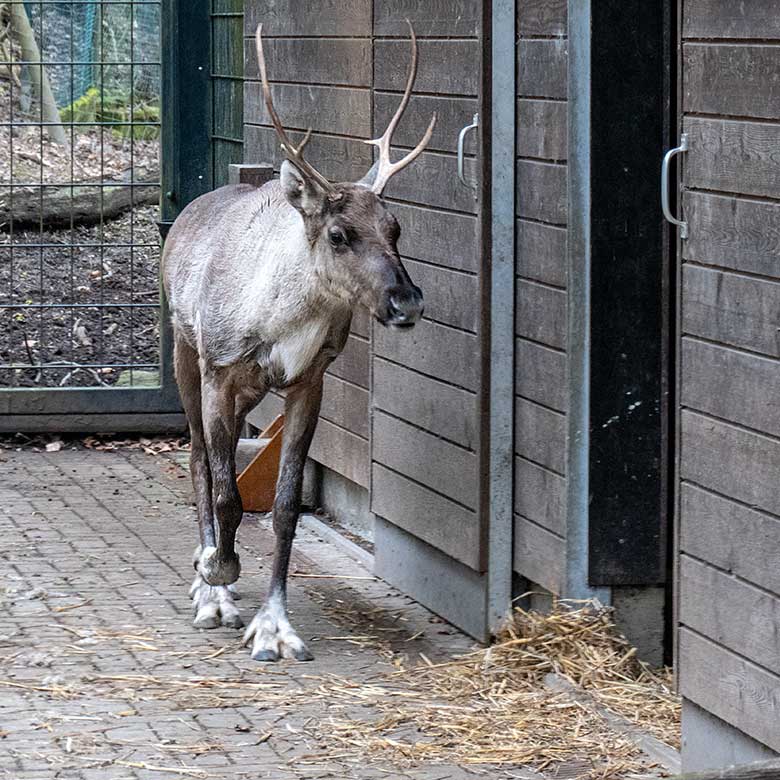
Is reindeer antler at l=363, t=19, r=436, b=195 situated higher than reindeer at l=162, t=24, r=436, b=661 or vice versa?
reindeer antler at l=363, t=19, r=436, b=195

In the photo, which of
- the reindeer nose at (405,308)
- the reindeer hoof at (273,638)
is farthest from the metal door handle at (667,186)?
the reindeer hoof at (273,638)

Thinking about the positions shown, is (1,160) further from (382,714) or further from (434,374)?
(382,714)

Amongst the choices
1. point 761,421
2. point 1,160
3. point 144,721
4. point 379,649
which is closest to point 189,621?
point 379,649

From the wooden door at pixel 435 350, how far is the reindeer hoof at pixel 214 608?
31.2 inches

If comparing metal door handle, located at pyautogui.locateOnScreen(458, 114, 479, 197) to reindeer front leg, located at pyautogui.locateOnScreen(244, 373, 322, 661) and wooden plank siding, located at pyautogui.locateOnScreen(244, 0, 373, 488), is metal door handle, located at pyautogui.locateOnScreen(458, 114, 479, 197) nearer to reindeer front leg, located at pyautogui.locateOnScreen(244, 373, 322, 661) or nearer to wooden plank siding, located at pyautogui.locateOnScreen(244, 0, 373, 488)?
reindeer front leg, located at pyautogui.locateOnScreen(244, 373, 322, 661)

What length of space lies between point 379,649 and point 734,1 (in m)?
3.03

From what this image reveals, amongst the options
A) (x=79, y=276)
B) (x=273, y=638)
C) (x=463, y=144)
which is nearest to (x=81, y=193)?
(x=79, y=276)

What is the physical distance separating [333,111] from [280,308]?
6.42 feet

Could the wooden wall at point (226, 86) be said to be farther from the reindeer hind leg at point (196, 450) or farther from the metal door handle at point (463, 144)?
the metal door handle at point (463, 144)

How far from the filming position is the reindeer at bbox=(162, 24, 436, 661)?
6559 mm

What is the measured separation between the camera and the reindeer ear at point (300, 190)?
6613 mm

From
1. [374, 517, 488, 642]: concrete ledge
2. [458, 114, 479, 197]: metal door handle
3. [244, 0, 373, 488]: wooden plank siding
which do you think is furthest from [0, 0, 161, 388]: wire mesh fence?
[458, 114, 479, 197]: metal door handle

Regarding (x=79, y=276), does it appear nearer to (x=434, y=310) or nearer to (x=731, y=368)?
(x=434, y=310)

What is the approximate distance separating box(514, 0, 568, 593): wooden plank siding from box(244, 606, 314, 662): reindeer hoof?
0.87 meters
